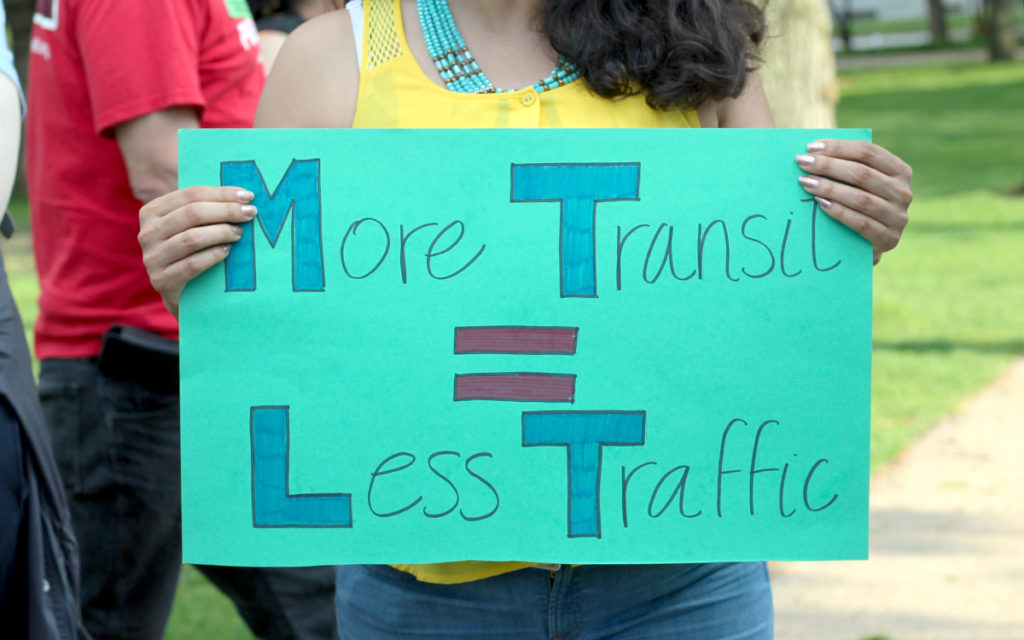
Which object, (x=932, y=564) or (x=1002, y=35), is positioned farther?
(x=1002, y=35)

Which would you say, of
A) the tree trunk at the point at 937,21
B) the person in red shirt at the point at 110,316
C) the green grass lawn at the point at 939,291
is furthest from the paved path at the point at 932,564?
the tree trunk at the point at 937,21

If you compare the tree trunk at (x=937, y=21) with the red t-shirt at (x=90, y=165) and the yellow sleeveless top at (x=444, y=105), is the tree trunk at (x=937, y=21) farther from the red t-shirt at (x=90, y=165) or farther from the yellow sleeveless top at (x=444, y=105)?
the yellow sleeveless top at (x=444, y=105)

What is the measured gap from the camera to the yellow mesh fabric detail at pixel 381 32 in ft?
5.55

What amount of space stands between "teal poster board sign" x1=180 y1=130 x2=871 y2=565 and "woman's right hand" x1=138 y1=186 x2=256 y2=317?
25 millimetres

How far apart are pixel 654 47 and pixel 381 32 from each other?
389mm

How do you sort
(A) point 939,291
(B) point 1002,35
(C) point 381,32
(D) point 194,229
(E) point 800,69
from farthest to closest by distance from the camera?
1. (B) point 1002,35
2. (A) point 939,291
3. (E) point 800,69
4. (C) point 381,32
5. (D) point 194,229

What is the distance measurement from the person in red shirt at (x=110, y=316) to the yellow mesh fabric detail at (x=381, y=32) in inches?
27.1

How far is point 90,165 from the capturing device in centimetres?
245

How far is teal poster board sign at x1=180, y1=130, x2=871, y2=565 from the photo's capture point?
5.38 feet

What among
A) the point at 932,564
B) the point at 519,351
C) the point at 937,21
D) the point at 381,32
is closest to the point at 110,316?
the point at 381,32

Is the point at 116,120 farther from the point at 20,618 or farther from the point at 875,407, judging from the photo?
the point at 875,407

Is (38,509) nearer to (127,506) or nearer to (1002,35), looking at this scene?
(127,506)

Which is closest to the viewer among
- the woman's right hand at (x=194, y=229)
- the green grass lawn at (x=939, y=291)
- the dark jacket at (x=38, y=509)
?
the woman's right hand at (x=194, y=229)

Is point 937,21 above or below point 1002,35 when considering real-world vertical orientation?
above
